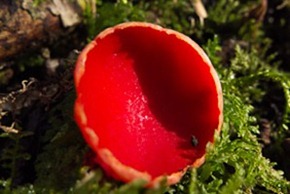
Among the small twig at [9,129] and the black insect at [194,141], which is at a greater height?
the small twig at [9,129]

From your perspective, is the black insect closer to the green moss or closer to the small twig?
the green moss

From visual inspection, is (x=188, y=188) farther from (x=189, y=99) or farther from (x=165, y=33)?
(x=165, y=33)

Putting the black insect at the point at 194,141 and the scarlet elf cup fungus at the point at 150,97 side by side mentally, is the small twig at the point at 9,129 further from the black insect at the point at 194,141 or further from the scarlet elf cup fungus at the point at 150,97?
the black insect at the point at 194,141

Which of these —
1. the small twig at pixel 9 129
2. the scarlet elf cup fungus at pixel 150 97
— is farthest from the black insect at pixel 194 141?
the small twig at pixel 9 129

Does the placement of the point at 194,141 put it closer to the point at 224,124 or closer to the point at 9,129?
the point at 224,124

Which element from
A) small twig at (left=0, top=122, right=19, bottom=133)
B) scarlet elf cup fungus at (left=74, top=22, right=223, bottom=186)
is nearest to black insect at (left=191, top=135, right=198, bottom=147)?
scarlet elf cup fungus at (left=74, top=22, right=223, bottom=186)

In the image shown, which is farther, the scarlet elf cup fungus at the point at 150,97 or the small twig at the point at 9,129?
the small twig at the point at 9,129

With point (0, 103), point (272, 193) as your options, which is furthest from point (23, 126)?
point (272, 193)

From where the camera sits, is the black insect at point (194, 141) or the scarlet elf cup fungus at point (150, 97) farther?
the black insect at point (194, 141)

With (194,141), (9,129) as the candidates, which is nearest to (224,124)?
(194,141)
